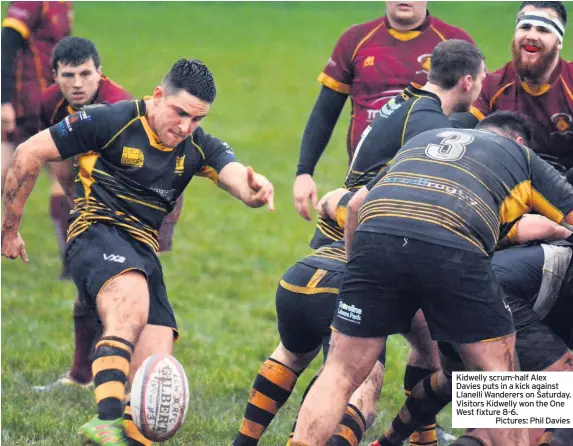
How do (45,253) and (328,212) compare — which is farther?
(45,253)

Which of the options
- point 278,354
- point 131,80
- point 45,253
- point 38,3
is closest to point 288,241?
point 45,253

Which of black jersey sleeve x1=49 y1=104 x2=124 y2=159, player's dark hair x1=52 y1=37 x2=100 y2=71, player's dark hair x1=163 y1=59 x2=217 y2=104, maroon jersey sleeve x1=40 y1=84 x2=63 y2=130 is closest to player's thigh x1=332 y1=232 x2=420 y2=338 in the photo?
player's dark hair x1=163 y1=59 x2=217 y2=104

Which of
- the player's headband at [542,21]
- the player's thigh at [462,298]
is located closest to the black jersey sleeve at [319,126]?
the player's headband at [542,21]

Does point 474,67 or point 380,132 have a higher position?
point 474,67

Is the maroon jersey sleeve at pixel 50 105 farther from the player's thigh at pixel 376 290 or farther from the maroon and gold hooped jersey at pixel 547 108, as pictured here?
the player's thigh at pixel 376 290

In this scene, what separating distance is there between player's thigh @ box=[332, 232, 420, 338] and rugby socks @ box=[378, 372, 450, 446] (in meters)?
1.11

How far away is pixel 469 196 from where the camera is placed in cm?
580

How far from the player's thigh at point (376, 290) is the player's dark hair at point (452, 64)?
1304 mm

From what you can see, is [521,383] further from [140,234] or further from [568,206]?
[140,234]

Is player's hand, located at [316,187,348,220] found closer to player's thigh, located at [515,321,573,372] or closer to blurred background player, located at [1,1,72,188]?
player's thigh, located at [515,321,573,372]

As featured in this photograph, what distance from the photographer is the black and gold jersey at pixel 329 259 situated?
6.65m

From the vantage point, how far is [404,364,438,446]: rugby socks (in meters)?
7.26

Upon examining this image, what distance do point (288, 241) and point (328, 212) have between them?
7665mm

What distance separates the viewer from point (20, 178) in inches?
270
